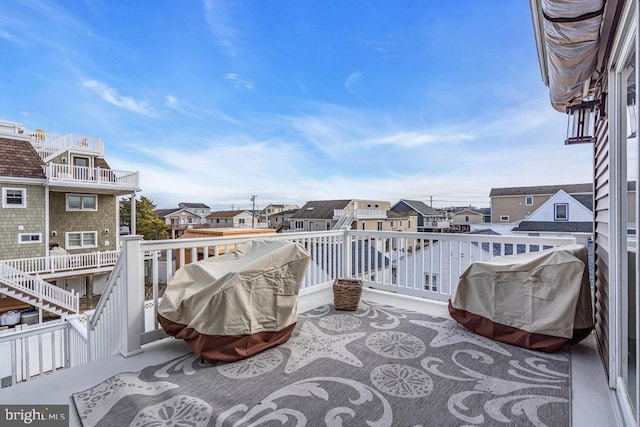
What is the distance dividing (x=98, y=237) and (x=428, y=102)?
1233cm

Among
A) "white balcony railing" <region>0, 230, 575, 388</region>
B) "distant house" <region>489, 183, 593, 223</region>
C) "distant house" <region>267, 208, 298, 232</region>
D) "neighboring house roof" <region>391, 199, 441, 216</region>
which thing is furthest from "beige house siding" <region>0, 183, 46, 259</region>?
"neighboring house roof" <region>391, 199, 441, 216</region>

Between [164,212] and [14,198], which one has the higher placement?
[14,198]

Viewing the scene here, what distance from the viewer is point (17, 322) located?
8.24 m

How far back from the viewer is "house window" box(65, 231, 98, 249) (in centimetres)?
1021

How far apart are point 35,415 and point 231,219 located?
15.4 meters

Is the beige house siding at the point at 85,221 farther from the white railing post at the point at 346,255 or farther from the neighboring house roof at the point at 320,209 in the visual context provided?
the white railing post at the point at 346,255

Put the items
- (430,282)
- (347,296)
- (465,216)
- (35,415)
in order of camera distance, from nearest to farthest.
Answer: (35,415) < (347,296) < (430,282) < (465,216)

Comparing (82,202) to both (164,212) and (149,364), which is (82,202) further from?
(149,364)

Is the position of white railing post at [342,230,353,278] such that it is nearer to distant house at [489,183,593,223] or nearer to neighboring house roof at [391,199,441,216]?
distant house at [489,183,593,223]

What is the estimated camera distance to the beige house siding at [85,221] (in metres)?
9.84

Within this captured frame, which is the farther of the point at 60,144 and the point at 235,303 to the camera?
the point at 60,144

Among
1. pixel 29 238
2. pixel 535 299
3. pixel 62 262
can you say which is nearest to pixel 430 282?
pixel 535 299

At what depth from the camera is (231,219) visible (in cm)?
1633

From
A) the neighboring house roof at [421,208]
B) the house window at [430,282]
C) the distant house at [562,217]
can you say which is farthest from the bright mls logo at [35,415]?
the neighboring house roof at [421,208]
